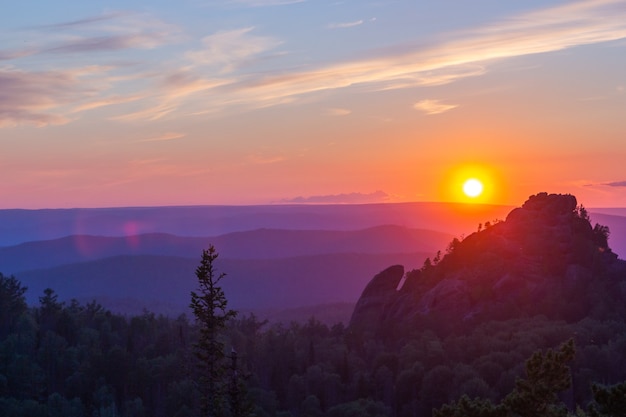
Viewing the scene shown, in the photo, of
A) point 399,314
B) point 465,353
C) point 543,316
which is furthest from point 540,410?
point 399,314

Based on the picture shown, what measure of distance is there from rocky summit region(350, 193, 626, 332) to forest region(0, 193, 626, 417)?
0.33 metres

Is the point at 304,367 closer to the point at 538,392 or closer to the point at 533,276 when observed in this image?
the point at 533,276

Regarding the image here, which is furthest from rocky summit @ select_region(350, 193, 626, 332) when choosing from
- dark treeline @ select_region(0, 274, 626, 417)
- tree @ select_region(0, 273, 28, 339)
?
tree @ select_region(0, 273, 28, 339)

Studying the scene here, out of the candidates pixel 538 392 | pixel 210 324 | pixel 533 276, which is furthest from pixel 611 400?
pixel 533 276

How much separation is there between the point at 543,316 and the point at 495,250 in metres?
12.8

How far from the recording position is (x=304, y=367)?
5305 inches

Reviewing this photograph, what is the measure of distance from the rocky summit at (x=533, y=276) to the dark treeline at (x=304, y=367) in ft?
12.1

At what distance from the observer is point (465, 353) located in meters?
121

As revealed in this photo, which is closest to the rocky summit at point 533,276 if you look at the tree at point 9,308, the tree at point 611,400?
the tree at point 9,308

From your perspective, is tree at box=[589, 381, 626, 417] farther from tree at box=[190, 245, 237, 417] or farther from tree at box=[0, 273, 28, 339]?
tree at box=[0, 273, 28, 339]

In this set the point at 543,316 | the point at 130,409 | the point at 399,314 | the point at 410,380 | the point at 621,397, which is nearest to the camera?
the point at 621,397

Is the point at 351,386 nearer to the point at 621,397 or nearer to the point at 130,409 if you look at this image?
the point at 130,409

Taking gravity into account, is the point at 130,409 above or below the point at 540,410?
below

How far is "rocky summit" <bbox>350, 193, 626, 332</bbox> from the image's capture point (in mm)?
133125
